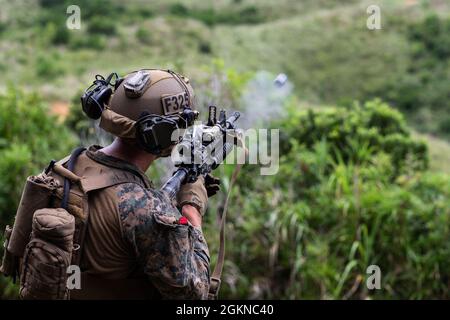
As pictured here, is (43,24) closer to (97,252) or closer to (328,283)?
(328,283)

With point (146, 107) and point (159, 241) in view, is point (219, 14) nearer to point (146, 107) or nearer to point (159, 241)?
point (146, 107)

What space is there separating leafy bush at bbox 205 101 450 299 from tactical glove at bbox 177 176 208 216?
3.29 m

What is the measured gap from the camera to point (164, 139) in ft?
8.76

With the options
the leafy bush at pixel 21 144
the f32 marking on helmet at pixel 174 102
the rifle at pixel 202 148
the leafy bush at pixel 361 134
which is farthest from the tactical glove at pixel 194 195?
the leafy bush at pixel 361 134

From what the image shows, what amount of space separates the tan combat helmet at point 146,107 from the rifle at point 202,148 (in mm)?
101

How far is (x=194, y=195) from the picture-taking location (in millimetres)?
2869

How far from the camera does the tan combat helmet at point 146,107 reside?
2660mm

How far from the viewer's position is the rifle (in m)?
2.76

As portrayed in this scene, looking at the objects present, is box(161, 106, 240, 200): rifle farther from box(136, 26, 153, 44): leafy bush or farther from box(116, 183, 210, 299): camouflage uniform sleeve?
box(136, 26, 153, 44): leafy bush

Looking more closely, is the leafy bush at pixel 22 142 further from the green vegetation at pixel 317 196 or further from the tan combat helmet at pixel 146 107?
the tan combat helmet at pixel 146 107

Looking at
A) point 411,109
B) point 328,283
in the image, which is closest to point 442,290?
point 328,283

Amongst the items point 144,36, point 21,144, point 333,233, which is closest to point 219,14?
point 144,36

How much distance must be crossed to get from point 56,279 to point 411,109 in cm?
2502

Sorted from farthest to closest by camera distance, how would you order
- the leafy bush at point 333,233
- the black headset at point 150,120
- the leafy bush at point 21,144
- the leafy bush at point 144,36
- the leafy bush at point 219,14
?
1. the leafy bush at point 219,14
2. the leafy bush at point 144,36
3. the leafy bush at point 21,144
4. the leafy bush at point 333,233
5. the black headset at point 150,120
